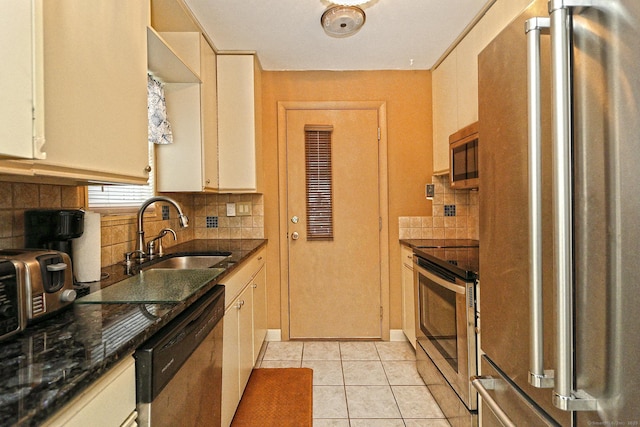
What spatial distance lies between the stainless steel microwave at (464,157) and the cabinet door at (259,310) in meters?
1.61

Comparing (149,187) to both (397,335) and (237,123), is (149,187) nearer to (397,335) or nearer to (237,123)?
(237,123)

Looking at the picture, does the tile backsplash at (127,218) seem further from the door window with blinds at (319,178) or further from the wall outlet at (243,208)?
the door window with blinds at (319,178)

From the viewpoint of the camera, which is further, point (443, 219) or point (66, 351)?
point (443, 219)

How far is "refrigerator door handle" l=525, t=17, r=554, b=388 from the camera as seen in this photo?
77cm

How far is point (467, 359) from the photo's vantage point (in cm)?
173

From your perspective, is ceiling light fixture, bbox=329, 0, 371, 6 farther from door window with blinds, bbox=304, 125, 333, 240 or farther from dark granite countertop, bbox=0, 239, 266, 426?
dark granite countertop, bbox=0, 239, 266, 426

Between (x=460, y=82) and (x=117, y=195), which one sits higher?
(x=460, y=82)

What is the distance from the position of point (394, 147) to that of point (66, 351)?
2872 millimetres

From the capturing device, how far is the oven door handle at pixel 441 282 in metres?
1.75

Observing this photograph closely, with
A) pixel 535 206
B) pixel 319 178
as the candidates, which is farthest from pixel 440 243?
pixel 535 206

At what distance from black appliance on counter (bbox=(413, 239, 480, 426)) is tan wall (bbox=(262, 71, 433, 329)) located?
674mm

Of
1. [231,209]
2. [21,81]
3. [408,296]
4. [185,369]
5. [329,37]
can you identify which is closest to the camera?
[21,81]

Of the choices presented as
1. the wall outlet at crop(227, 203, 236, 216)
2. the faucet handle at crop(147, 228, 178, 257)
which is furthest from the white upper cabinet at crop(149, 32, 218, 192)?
the wall outlet at crop(227, 203, 236, 216)

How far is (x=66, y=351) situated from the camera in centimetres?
79
